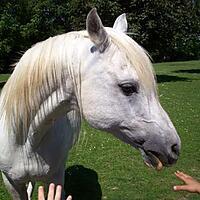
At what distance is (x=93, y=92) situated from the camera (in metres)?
2.02

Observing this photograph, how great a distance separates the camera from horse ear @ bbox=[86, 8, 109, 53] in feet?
6.14

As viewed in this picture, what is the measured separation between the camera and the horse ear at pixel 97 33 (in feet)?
6.14

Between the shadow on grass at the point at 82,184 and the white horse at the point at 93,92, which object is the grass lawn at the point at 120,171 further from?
the white horse at the point at 93,92

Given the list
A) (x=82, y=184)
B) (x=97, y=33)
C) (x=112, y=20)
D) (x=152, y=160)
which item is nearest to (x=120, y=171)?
(x=82, y=184)

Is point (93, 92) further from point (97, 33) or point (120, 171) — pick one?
point (120, 171)

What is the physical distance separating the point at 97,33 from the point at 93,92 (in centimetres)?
31

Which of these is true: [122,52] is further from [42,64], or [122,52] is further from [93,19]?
[42,64]

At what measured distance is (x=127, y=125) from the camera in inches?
77.7

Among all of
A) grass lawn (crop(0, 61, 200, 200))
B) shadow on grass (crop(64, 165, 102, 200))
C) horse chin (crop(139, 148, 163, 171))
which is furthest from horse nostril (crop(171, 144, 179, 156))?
shadow on grass (crop(64, 165, 102, 200))

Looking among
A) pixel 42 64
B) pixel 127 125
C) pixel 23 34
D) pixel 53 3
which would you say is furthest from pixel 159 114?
pixel 53 3

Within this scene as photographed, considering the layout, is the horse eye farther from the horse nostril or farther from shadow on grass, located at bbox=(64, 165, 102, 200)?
shadow on grass, located at bbox=(64, 165, 102, 200)

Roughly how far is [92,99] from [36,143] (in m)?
0.73

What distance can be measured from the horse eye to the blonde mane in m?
0.05

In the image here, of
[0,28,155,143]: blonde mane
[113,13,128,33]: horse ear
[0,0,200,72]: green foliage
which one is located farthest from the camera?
[0,0,200,72]: green foliage
